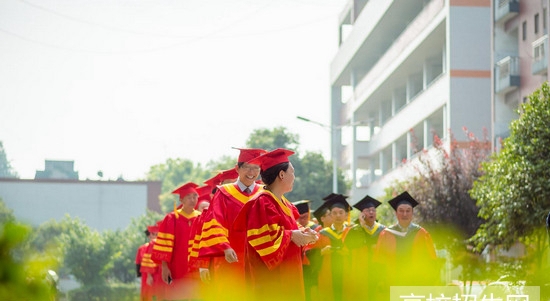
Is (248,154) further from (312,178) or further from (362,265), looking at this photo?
(312,178)

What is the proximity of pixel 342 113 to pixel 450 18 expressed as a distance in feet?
95.0

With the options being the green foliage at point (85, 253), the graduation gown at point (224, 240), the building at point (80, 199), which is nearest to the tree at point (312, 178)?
→ the green foliage at point (85, 253)

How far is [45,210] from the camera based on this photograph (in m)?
76.1

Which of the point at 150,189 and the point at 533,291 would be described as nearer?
the point at 533,291

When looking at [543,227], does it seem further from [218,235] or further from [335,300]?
[218,235]

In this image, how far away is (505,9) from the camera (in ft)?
109

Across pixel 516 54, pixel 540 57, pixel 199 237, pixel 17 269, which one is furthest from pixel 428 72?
pixel 17 269

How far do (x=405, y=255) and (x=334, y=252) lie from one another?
85 cm

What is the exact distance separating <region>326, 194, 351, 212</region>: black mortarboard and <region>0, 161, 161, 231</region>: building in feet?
205

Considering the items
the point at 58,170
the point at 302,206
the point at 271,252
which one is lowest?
the point at 271,252

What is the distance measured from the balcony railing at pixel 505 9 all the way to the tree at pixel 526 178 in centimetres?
1370

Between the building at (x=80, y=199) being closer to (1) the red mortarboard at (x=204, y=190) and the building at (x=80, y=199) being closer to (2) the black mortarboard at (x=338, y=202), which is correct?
(1) the red mortarboard at (x=204, y=190)

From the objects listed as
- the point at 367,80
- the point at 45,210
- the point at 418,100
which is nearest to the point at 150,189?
the point at 45,210

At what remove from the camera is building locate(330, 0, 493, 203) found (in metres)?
39.3
